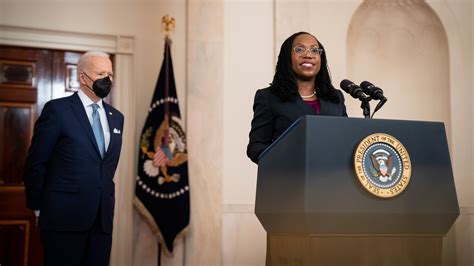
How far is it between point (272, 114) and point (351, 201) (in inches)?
32.5

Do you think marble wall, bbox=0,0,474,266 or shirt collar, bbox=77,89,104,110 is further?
marble wall, bbox=0,0,474,266

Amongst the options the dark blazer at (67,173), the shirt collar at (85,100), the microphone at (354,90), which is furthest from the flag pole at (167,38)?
the microphone at (354,90)

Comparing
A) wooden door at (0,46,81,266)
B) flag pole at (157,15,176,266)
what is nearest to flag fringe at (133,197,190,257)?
flag pole at (157,15,176,266)

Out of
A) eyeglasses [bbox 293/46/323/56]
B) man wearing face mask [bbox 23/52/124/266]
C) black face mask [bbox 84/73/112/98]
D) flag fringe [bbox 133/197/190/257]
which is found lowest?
flag fringe [bbox 133/197/190/257]

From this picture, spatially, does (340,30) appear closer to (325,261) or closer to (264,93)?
(264,93)

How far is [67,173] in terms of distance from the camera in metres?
3.51

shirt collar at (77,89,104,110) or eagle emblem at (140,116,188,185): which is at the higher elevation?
shirt collar at (77,89,104,110)

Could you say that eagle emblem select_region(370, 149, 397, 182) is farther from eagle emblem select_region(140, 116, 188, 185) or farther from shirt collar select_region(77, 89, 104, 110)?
eagle emblem select_region(140, 116, 188, 185)

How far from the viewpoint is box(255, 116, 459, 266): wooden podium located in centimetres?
237

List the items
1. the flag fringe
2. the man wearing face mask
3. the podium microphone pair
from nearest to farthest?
the podium microphone pair, the man wearing face mask, the flag fringe

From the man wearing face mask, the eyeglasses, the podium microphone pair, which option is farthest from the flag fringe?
the podium microphone pair

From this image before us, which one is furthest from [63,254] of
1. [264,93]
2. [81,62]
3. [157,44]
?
[157,44]

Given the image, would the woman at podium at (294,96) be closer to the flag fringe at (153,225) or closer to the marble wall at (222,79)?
the marble wall at (222,79)

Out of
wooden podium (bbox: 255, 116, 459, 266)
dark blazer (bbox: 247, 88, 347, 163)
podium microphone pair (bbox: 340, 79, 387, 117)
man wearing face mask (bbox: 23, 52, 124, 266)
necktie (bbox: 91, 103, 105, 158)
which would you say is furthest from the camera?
necktie (bbox: 91, 103, 105, 158)
